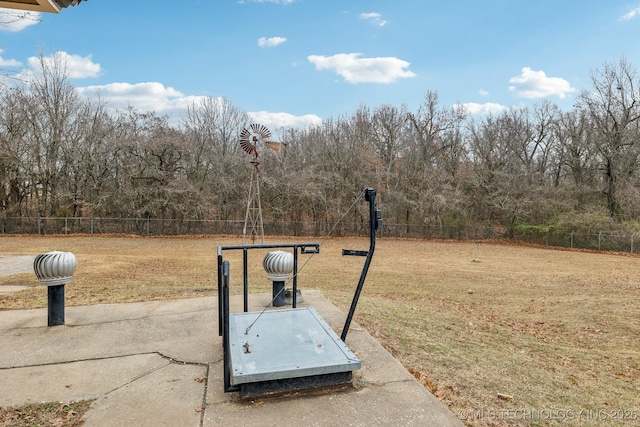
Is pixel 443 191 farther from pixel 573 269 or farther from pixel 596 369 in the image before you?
pixel 596 369

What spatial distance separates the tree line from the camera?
22.6 metres

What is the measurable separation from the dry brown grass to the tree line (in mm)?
10121

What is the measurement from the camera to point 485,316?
6.34 m

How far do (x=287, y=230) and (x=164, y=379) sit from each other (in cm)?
2212

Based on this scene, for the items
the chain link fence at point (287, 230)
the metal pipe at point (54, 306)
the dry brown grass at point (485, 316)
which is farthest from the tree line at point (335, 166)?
the metal pipe at point (54, 306)

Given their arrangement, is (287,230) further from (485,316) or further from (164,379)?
(164,379)

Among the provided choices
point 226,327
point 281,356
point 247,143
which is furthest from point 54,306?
point 247,143

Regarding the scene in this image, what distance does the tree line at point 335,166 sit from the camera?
2264 centimetres

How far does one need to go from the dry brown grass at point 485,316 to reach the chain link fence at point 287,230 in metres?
6.86

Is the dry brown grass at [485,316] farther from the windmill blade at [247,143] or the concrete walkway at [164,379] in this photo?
the windmill blade at [247,143]

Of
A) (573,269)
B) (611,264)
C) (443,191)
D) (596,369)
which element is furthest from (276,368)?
(443,191)

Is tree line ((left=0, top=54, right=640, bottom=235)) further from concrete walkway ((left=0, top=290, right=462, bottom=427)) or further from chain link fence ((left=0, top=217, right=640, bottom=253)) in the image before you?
concrete walkway ((left=0, top=290, right=462, bottom=427))

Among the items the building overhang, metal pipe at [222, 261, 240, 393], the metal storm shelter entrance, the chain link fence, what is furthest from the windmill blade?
the chain link fence

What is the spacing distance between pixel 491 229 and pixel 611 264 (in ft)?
35.2
